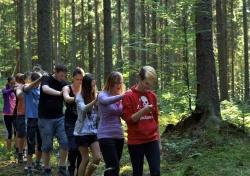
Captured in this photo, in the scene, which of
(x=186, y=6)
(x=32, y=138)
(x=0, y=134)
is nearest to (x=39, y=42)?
(x=32, y=138)

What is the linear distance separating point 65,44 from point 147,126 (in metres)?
42.3

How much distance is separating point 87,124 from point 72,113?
2.24ft

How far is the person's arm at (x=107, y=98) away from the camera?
6246 mm

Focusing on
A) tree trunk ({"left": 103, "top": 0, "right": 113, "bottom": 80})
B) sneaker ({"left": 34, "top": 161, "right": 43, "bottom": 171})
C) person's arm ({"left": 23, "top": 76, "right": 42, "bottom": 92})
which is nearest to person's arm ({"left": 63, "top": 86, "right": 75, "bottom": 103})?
person's arm ({"left": 23, "top": 76, "right": 42, "bottom": 92})

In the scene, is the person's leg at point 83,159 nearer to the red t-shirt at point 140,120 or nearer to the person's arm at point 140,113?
the red t-shirt at point 140,120

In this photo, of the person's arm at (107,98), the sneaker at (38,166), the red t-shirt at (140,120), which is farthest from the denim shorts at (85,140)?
the sneaker at (38,166)

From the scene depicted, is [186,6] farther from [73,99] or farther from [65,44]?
[65,44]

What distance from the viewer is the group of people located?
5891 mm

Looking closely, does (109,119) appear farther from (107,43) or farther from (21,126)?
(107,43)

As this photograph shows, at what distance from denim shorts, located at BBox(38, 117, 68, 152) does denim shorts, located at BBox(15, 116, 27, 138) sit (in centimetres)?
200

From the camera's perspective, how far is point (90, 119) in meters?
7.12

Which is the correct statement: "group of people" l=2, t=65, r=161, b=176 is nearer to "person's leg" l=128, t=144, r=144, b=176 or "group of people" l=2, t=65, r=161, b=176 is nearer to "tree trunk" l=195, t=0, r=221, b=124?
"person's leg" l=128, t=144, r=144, b=176

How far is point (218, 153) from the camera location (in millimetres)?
8734

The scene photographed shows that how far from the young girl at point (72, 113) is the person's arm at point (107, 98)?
949 millimetres
